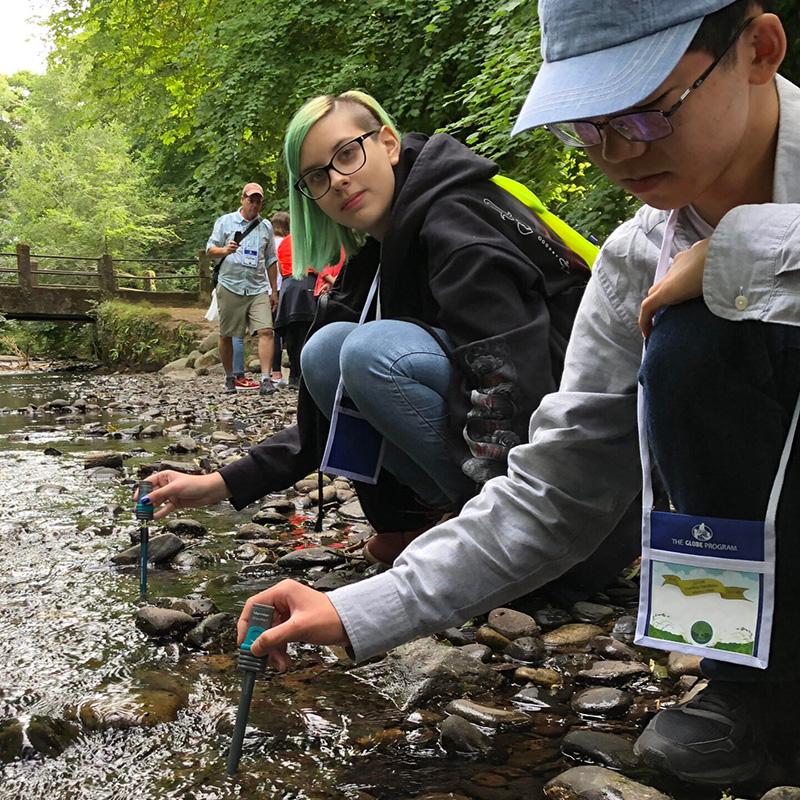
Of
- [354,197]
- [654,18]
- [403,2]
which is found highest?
[403,2]

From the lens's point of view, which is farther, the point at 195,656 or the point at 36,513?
the point at 36,513

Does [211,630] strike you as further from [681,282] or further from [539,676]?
[681,282]

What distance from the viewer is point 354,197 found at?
102 inches

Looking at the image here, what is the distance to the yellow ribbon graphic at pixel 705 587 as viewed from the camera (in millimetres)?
1322

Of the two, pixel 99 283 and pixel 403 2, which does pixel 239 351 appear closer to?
pixel 403 2

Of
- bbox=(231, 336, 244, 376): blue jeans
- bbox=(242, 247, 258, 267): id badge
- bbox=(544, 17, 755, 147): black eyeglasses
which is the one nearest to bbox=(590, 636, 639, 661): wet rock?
bbox=(544, 17, 755, 147): black eyeglasses

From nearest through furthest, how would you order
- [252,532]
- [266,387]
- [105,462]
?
[252,532], [105,462], [266,387]

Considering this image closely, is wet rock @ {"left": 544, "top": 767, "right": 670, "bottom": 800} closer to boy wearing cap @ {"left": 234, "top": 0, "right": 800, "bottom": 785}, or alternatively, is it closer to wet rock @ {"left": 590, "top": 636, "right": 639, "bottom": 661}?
boy wearing cap @ {"left": 234, "top": 0, "right": 800, "bottom": 785}

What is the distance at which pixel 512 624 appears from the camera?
224 cm

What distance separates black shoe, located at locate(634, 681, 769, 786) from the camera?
1.47 m

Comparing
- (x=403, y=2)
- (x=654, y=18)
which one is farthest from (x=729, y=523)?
(x=403, y=2)

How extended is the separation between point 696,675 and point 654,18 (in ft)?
4.16

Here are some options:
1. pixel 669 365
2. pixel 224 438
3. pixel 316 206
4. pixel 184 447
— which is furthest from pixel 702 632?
pixel 224 438

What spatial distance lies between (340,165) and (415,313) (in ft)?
1.42
